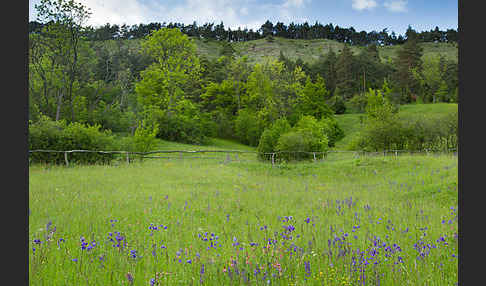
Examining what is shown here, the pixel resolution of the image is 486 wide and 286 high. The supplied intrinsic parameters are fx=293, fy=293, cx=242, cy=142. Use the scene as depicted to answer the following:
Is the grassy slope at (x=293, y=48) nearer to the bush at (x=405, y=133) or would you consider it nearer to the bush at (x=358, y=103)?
the bush at (x=358, y=103)

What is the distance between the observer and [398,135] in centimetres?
3575

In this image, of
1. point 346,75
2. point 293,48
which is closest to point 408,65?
point 346,75

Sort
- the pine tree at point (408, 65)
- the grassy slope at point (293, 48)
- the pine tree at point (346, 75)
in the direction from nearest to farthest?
the pine tree at point (408, 65) → the pine tree at point (346, 75) → the grassy slope at point (293, 48)

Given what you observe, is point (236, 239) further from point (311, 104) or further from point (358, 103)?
point (358, 103)

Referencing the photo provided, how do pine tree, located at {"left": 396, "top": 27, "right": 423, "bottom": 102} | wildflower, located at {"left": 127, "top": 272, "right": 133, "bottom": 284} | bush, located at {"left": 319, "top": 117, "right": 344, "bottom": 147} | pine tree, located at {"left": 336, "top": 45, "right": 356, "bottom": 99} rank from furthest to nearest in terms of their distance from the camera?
pine tree, located at {"left": 336, "top": 45, "right": 356, "bottom": 99}, pine tree, located at {"left": 396, "top": 27, "right": 423, "bottom": 102}, bush, located at {"left": 319, "top": 117, "right": 344, "bottom": 147}, wildflower, located at {"left": 127, "top": 272, "right": 133, "bottom": 284}

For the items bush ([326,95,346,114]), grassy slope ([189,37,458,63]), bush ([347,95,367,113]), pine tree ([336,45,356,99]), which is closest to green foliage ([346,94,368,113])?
bush ([347,95,367,113])

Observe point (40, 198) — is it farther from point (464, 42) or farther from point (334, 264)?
point (464, 42)

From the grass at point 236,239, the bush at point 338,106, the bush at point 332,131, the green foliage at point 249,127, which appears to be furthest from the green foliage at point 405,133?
the bush at point 338,106

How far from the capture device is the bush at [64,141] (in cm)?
1917

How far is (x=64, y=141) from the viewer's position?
2011cm

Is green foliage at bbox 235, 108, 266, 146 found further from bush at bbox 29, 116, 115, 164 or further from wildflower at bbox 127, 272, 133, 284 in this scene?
wildflower at bbox 127, 272, 133, 284

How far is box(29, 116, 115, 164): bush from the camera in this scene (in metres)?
19.2

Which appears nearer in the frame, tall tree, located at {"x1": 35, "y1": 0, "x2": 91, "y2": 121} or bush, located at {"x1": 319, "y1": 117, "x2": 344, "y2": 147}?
tall tree, located at {"x1": 35, "y1": 0, "x2": 91, "y2": 121}

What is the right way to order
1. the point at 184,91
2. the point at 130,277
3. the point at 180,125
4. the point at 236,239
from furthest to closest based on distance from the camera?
the point at 184,91
the point at 180,125
the point at 236,239
the point at 130,277
